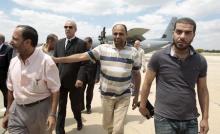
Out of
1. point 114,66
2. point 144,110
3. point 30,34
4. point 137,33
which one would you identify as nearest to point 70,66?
A: point 114,66

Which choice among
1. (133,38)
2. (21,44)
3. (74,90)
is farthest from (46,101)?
(133,38)

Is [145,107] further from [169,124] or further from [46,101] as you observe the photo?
[46,101]

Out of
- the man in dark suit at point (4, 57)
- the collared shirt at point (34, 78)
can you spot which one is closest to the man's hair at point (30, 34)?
the collared shirt at point (34, 78)

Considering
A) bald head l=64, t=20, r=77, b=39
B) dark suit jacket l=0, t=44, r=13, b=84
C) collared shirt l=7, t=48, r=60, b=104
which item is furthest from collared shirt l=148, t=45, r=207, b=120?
dark suit jacket l=0, t=44, r=13, b=84

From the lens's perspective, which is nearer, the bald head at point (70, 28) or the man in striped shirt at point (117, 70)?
the man in striped shirt at point (117, 70)

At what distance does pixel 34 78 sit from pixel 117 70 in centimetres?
178

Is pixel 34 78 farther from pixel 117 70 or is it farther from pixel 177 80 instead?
pixel 117 70

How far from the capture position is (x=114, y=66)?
5.34 m

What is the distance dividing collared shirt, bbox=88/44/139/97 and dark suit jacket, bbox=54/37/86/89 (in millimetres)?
1148

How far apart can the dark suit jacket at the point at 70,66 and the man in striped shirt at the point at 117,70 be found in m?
1.14

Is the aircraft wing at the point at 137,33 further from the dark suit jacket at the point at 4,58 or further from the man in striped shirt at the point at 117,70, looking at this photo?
the man in striped shirt at the point at 117,70

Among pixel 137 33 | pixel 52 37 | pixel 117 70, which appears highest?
pixel 52 37

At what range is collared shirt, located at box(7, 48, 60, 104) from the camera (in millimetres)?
3805

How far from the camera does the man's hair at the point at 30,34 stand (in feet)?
12.3
